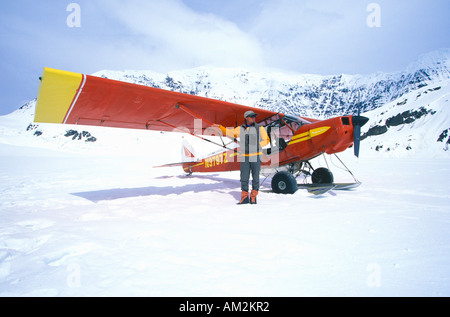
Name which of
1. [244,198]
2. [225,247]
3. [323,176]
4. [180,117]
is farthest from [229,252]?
[323,176]

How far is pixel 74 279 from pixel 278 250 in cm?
166

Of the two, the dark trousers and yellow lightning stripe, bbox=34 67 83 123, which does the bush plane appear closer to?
yellow lightning stripe, bbox=34 67 83 123

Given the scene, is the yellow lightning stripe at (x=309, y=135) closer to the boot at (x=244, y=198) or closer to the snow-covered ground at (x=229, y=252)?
the snow-covered ground at (x=229, y=252)

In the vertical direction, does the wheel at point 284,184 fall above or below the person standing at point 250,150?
below

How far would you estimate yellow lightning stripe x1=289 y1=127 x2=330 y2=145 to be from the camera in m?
5.47

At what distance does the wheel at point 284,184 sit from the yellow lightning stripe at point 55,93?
4.59 m

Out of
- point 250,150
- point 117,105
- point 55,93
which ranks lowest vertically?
point 250,150

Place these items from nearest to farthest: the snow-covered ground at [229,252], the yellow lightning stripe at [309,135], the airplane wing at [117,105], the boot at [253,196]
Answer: the snow-covered ground at [229,252] → the airplane wing at [117,105] → the boot at [253,196] → the yellow lightning stripe at [309,135]

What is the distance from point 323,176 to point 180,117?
15.3ft

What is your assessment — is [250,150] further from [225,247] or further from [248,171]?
[225,247]

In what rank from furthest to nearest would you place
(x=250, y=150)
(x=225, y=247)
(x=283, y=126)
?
(x=283, y=126), (x=250, y=150), (x=225, y=247)

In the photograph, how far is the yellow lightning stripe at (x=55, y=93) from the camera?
12.2 feet

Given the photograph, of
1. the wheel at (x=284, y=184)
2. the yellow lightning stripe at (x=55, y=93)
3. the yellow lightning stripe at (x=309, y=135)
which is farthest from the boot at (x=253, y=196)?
the yellow lightning stripe at (x=55, y=93)

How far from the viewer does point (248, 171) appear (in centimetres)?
452
